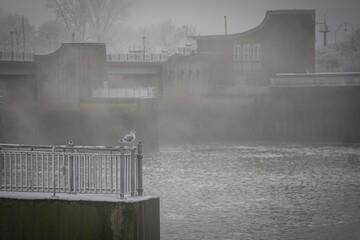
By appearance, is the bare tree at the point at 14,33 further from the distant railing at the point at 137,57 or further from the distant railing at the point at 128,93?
the distant railing at the point at 128,93

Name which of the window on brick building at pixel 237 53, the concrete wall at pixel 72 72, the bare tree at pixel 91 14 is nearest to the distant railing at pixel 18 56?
the concrete wall at pixel 72 72

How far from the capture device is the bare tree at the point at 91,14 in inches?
3733

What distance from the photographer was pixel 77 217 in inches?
701

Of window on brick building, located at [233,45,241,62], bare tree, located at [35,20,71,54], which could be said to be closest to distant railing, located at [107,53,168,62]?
window on brick building, located at [233,45,241,62]

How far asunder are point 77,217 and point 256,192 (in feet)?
49.2

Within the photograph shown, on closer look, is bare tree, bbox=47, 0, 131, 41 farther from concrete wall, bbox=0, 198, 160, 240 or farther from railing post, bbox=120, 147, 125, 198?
railing post, bbox=120, 147, 125, 198

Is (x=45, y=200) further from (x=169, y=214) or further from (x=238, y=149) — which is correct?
(x=238, y=149)

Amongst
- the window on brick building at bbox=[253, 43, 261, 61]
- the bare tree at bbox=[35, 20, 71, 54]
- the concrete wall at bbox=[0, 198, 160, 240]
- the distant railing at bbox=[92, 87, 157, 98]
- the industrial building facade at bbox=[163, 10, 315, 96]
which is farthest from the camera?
the bare tree at bbox=[35, 20, 71, 54]

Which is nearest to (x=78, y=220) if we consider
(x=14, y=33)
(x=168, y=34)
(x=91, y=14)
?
(x=91, y=14)

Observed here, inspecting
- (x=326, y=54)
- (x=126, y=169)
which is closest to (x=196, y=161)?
(x=126, y=169)

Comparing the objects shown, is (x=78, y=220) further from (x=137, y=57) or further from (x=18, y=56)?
(x=137, y=57)

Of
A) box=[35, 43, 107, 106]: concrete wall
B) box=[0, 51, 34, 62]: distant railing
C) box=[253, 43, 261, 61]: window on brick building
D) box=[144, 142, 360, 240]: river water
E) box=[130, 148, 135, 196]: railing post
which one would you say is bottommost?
box=[144, 142, 360, 240]: river water

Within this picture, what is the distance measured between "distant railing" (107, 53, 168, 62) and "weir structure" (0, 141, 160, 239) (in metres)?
53.9

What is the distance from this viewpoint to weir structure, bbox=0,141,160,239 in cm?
1744
